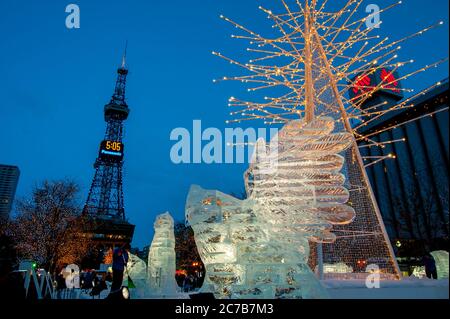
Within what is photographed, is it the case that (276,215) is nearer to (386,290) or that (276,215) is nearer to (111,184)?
(386,290)

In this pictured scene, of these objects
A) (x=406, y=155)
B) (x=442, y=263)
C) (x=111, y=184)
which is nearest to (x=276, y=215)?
(x=442, y=263)

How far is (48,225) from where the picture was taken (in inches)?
920

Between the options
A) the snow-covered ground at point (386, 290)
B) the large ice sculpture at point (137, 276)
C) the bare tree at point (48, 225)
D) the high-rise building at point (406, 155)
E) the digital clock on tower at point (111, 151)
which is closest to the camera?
the snow-covered ground at point (386, 290)

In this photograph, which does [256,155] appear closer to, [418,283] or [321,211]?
[321,211]

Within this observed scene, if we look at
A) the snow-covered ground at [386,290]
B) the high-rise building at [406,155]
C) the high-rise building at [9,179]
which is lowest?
the snow-covered ground at [386,290]

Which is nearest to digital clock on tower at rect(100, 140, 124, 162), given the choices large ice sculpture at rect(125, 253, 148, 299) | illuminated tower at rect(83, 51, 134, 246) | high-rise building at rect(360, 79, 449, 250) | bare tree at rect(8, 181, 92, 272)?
illuminated tower at rect(83, 51, 134, 246)

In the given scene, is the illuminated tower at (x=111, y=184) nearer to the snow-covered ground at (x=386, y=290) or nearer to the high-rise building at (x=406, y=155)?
the high-rise building at (x=406, y=155)

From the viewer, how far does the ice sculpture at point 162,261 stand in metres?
9.21

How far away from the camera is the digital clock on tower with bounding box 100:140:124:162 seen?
244ft

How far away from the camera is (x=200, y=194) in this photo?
7035mm

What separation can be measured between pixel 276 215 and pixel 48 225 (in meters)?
22.0

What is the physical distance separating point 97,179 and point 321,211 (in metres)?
72.3

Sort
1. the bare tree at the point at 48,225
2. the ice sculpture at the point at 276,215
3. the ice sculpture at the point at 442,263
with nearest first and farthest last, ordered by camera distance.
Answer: the ice sculpture at the point at 442,263, the ice sculpture at the point at 276,215, the bare tree at the point at 48,225

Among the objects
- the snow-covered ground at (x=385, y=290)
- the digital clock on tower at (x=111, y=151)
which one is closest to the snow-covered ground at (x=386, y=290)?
the snow-covered ground at (x=385, y=290)
